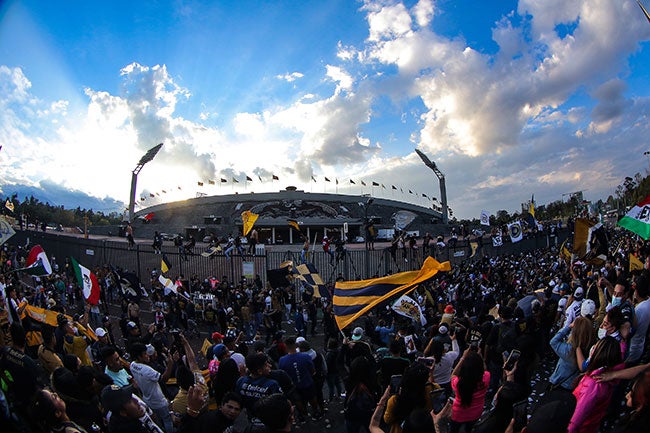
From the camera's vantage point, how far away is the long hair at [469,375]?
3.64 meters

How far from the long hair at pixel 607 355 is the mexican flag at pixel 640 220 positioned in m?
6.90

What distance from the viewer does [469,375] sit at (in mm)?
A: 3656

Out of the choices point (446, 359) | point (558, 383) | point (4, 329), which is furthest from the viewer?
point (4, 329)

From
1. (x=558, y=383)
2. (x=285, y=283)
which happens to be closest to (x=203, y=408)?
(x=558, y=383)

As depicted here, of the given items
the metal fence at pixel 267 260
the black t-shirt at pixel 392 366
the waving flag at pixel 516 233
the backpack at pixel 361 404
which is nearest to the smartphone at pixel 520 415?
the backpack at pixel 361 404

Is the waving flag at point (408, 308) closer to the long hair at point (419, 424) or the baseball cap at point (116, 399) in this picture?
the long hair at point (419, 424)

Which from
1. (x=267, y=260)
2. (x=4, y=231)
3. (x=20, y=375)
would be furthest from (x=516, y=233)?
(x=4, y=231)

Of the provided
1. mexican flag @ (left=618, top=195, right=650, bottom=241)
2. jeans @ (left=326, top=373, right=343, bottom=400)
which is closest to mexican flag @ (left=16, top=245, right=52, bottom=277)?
jeans @ (left=326, top=373, right=343, bottom=400)

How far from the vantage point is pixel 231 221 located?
52062mm

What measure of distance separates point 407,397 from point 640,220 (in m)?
8.90

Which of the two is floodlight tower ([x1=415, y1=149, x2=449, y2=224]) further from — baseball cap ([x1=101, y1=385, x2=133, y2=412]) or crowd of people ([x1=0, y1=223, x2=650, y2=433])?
baseball cap ([x1=101, y1=385, x2=133, y2=412])

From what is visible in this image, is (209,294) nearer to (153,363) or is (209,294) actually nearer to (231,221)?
(153,363)

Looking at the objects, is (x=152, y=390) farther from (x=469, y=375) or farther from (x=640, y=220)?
(x=640, y=220)

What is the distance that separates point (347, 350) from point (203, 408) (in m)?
3.05
